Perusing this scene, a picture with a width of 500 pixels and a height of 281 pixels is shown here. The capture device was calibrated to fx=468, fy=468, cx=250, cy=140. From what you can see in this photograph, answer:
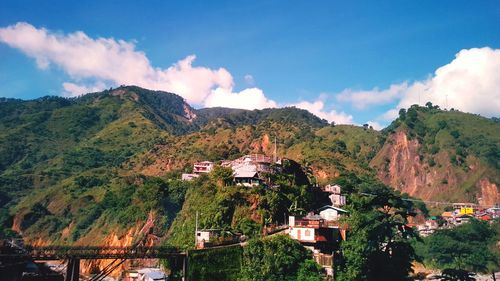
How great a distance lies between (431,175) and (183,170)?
366 ft

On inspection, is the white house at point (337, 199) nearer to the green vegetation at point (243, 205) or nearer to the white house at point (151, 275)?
the green vegetation at point (243, 205)

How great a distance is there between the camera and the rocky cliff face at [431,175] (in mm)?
161875

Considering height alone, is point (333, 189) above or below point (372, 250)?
above

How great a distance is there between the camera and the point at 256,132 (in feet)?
458

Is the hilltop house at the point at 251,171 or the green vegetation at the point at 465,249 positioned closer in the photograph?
the hilltop house at the point at 251,171

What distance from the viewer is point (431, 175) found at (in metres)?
182

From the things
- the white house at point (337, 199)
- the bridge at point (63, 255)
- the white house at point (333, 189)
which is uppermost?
the white house at point (333, 189)

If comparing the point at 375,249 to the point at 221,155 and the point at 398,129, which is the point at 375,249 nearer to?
the point at 221,155

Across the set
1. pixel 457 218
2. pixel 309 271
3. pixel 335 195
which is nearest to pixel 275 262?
pixel 309 271

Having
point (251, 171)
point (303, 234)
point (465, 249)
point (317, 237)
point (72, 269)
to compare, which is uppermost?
point (251, 171)

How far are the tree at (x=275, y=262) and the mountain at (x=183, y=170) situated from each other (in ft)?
19.5

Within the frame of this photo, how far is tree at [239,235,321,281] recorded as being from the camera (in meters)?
48.1

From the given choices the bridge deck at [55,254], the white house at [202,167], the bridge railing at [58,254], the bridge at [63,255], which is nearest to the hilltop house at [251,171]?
the bridge at [63,255]

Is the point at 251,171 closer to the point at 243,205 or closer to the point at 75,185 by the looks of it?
the point at 243,205
